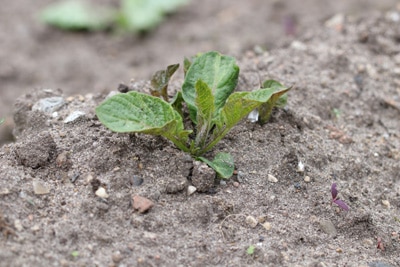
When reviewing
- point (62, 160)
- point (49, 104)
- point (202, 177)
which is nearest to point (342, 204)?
point (202, 177)

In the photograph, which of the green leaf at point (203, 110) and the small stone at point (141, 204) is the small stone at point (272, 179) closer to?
the green leaf at point (203, 110)

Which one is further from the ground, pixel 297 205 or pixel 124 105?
pixel 124 105

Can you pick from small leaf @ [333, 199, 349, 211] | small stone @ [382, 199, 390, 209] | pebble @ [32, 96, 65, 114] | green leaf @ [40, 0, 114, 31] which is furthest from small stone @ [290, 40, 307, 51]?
green leaf @ [40, 0, 114, 31]

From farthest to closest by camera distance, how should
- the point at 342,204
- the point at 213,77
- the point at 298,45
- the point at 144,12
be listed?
the point at 144,12 < the point at 298,45 < the point at 213,77 < the point at 342,204

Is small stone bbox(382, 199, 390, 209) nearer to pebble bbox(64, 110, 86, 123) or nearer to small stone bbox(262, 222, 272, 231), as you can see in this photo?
small stone bbox(262, 222, 272, 231)

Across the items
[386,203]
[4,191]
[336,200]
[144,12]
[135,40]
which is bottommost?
[135,40]

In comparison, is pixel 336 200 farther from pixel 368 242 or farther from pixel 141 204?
pixel 141 204

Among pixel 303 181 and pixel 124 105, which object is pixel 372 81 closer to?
pixel 303 181

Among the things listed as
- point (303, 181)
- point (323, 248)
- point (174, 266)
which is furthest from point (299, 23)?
point (174, 266)

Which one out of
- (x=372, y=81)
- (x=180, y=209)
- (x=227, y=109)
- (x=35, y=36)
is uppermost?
(x=227, y=109)
